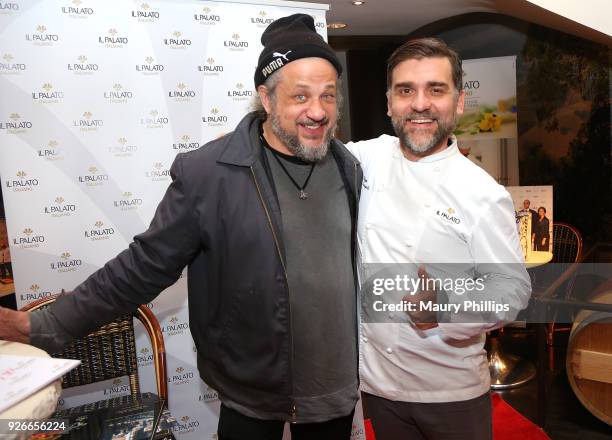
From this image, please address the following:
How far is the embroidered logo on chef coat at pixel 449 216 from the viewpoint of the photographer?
1.78 meters

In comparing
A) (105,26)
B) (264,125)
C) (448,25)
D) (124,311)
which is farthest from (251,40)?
(448,25)

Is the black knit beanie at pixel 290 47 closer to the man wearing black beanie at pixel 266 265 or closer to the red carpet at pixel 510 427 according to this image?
the man wearing black beanie at pixel 266 265

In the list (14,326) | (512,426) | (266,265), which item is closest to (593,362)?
(512,426)

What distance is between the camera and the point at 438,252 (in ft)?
5.93

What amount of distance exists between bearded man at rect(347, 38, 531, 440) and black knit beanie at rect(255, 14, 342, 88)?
1.05 feet

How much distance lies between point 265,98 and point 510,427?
2.57 meters

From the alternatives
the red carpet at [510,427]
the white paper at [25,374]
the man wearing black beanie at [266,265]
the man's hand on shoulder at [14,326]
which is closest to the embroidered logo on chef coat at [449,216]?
the man wearing black beanie at [266,265]

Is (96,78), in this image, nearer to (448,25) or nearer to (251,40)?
(251,40)

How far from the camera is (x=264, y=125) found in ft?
6.29

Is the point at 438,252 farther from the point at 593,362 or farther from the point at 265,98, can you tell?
the point at 593,362

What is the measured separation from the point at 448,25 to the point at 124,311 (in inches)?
225

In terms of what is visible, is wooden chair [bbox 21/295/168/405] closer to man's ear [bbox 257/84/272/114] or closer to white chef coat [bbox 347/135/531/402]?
white chef coat [bbox 347/135/531/402]

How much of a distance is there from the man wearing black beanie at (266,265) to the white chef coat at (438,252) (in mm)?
116

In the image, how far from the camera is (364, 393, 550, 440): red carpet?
3.10 meters
